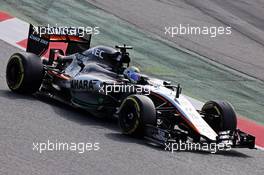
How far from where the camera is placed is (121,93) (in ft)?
39.8

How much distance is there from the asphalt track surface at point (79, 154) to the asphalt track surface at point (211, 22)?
7926 mm

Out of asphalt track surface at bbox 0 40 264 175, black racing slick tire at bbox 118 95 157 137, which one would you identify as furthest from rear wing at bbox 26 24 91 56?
black racing slick tire at bbox 118 95 157 137

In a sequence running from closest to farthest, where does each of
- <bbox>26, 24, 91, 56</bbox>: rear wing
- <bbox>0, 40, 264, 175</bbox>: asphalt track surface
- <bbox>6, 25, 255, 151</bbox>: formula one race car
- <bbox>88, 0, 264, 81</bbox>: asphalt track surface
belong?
<bbox>0, 40, 264, 175</bbox>: asphalt track surface → <bbox>6, 25, 255, 151</bbox>: formula one race car → <bbox>26, 24, 91, 56</bbox>: rear wing → <bbox>88, 0, 264, 81</bbox>: asphalt track surface

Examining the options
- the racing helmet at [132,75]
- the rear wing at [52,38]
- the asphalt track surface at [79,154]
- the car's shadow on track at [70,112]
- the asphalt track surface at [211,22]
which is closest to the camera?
the asphalt track surface at [79,154]

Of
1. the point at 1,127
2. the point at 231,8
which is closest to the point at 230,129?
the point at 1,127

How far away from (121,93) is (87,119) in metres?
0.66

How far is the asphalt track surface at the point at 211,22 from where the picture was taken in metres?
20.0

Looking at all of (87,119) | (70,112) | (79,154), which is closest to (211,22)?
(70,112)

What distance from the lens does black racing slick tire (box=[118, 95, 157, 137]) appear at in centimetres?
1101

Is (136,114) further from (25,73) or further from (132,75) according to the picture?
(25,73)

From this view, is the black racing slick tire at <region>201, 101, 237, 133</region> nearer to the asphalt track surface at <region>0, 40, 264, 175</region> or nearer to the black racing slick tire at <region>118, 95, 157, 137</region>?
the asphalt track surface at <region>0, 40, 264, 175</region>

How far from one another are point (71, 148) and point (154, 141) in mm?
1517

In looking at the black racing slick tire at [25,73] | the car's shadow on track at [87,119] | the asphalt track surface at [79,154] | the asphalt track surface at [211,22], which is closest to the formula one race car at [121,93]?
the black racing slick tire at [25,73]

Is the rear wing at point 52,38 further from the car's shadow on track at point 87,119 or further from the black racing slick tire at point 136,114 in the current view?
the black racing slick tire at point 136,114
